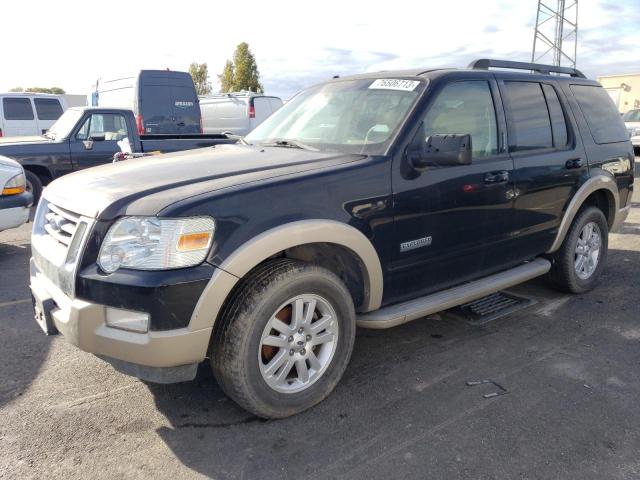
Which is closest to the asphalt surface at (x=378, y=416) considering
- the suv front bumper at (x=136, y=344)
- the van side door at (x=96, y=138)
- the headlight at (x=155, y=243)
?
the suv front bumper at (x=136, y=344)

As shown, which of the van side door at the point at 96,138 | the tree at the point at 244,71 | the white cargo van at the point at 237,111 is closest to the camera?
the van side door at the point at 96,138

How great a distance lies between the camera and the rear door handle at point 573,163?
434cm

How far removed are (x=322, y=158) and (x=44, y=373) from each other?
2232mm

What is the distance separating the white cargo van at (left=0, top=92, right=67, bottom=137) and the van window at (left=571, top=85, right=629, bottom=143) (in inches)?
510

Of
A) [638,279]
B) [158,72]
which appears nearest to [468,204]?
[638,279]

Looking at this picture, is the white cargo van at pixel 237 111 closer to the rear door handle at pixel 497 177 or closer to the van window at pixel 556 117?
the van window at pixel 556 117

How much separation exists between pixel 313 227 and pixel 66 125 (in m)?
8.07

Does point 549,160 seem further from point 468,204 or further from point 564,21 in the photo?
point 564,21

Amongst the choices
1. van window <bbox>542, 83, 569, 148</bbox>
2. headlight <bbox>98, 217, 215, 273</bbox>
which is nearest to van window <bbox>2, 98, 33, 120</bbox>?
headlight <bbox>98, 217, 215, 273</bbox>

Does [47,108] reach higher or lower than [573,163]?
higher

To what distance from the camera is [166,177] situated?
2.91 m

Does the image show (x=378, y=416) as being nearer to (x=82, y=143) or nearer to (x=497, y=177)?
(x=497, y=177)

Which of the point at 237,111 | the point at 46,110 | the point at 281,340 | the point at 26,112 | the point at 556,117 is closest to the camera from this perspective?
the point at 281,340

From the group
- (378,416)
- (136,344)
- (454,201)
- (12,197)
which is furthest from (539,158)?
(12,197)
